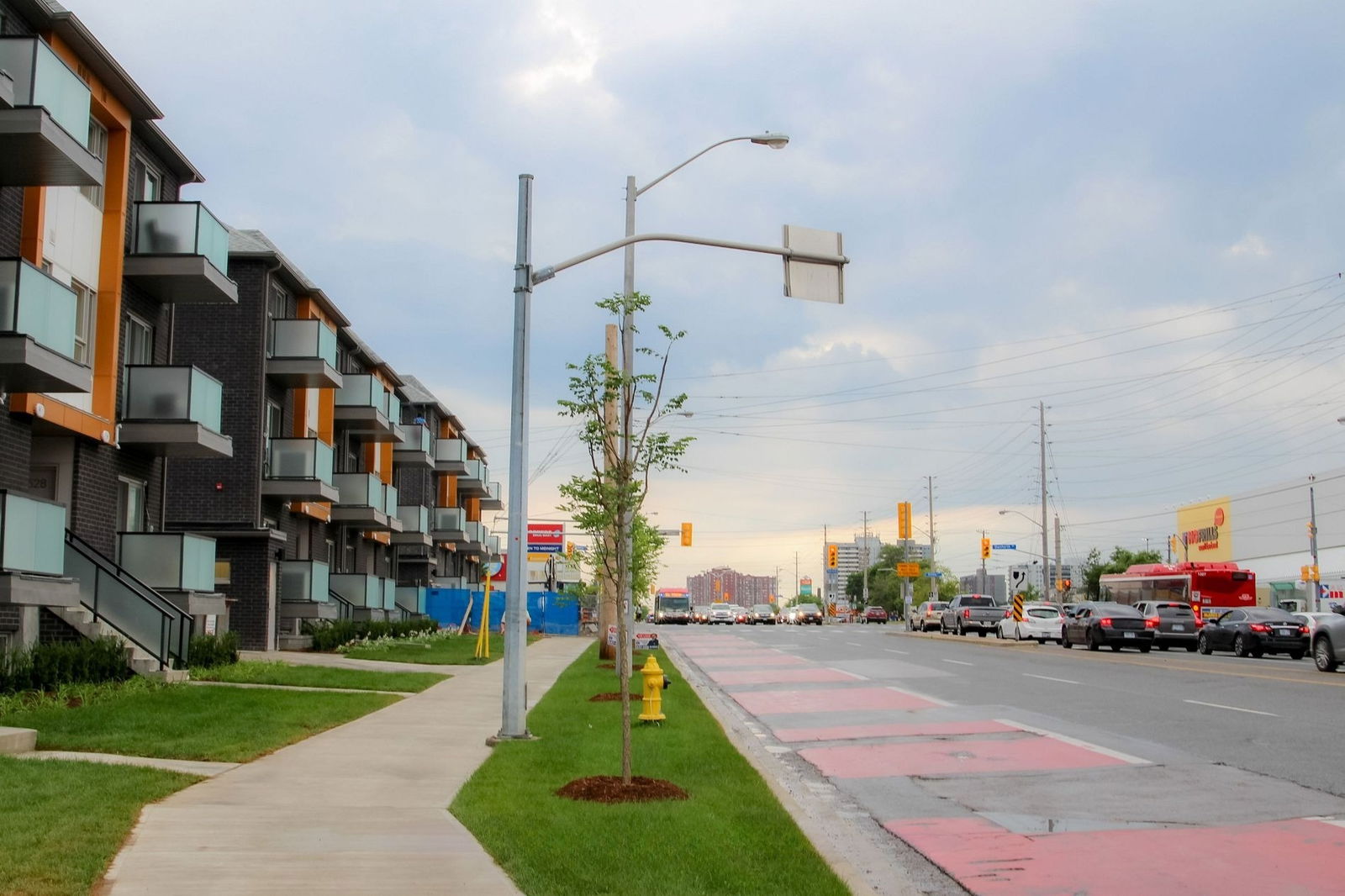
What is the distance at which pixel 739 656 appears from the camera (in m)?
36.5

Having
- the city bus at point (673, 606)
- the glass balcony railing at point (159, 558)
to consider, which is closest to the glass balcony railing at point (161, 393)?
the glass balcony railing at point (159, 558)

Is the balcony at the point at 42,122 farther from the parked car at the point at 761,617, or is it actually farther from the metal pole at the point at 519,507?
the parked car at the point at 761,617

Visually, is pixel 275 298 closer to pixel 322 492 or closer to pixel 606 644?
pixel 322 492

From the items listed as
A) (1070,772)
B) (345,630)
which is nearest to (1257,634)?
(345,630)

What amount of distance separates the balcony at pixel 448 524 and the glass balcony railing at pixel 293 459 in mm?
24727

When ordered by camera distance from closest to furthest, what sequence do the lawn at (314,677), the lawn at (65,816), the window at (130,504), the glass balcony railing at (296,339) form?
the lawn at (65,816), the lawn at (314,677), the window at (130,504), the glass balcony railing at (296,339)

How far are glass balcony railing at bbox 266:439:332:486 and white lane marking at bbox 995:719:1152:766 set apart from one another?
20.2m

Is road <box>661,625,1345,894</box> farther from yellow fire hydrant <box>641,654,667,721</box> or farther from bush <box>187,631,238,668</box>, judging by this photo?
bush <box>187,631,238,668</box>

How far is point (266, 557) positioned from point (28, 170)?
14454mm

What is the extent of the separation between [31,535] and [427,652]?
56.2 ft

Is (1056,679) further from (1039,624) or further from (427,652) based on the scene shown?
(1039,624)

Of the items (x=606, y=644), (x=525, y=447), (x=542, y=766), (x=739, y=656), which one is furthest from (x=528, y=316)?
(x=739, y=656)

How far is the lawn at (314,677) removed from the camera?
21.5 meters

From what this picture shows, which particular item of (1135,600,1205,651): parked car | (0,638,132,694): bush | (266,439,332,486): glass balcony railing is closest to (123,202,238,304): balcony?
(0,638,132,694): bush
